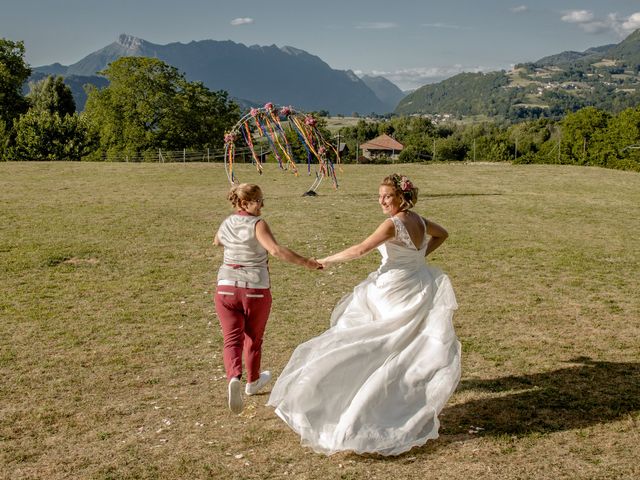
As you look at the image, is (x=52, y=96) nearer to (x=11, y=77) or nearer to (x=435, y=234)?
(x=11, y=77)

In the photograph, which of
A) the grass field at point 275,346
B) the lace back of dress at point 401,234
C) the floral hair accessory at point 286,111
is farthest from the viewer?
the floral hair accessory at point 286,111

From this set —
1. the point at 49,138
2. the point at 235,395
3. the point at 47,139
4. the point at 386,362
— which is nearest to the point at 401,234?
the point at 386,362

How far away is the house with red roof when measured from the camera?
16112cm

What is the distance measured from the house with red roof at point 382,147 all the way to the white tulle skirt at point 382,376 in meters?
152

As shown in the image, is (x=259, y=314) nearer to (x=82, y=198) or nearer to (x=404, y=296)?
(x=404, y=296)

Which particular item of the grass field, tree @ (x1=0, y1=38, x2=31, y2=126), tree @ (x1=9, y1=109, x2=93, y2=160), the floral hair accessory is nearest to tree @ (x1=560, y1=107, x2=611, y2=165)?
the grass field

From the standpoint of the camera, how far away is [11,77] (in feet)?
210

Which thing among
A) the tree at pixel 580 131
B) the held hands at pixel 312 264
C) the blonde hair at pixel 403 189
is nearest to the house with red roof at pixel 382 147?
the tree at pixel 580 131

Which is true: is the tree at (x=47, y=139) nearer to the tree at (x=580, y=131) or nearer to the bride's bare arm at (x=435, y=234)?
the tree at (x=580, y=131)

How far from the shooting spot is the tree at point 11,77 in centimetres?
6412

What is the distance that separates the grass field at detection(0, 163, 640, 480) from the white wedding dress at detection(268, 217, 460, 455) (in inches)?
10.2

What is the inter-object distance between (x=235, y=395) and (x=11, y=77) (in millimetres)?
66788

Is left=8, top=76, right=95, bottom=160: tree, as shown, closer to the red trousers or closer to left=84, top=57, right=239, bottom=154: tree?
left=84, top=57, right=239, bottom=154: tree

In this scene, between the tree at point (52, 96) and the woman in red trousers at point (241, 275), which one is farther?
the tree at point (52, 96)
